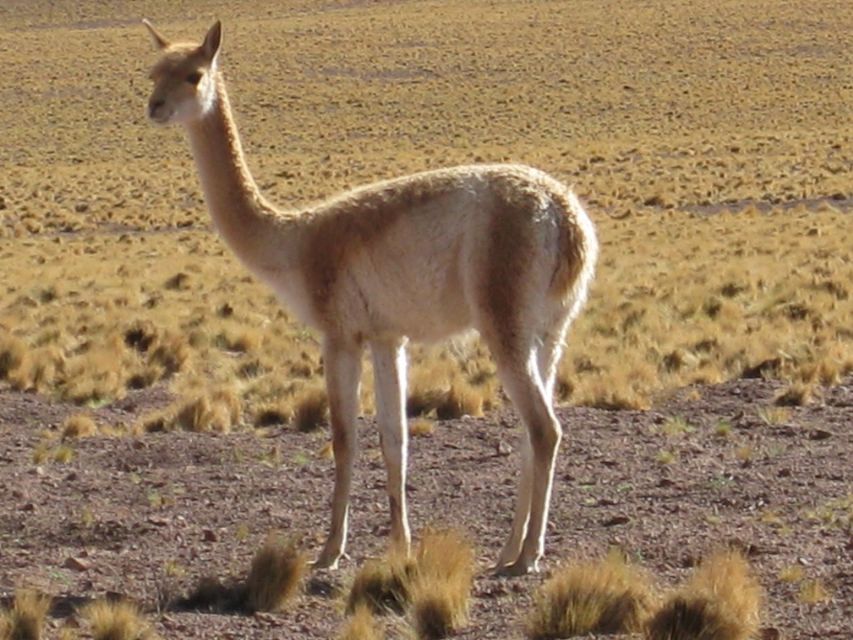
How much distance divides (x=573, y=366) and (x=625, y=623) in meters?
7.35

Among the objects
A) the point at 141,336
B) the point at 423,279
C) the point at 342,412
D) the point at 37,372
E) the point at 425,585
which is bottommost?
the point at 141,336

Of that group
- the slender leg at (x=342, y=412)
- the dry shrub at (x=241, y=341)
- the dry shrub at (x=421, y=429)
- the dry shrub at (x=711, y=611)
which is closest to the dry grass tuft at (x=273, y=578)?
the slender leg at (x=342, y=412)

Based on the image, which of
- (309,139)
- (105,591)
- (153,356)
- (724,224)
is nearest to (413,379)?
(153,356)

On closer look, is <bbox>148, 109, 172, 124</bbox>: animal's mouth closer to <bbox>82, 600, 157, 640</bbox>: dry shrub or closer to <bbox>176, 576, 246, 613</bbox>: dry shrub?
<bbox>176, 576, 246, 613</bbox>: dry shrub

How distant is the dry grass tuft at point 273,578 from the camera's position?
633 cm

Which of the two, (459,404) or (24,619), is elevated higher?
(24,619)

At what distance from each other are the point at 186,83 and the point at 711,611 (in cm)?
350

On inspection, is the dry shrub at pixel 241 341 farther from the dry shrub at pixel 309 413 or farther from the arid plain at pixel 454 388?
the dry shrub at pixel 309 413

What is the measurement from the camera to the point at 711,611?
552 centimetres

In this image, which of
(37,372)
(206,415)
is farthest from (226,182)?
(37,372)

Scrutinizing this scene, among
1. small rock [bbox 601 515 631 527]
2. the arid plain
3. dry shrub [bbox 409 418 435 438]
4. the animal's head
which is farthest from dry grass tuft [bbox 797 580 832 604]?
dry shrub [bbox 409 418 435 438]

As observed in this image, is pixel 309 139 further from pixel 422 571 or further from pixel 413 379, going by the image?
pixel 422 571

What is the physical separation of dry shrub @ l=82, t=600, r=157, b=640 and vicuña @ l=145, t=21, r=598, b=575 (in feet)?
4.17

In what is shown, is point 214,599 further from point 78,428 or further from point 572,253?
point 78,428
